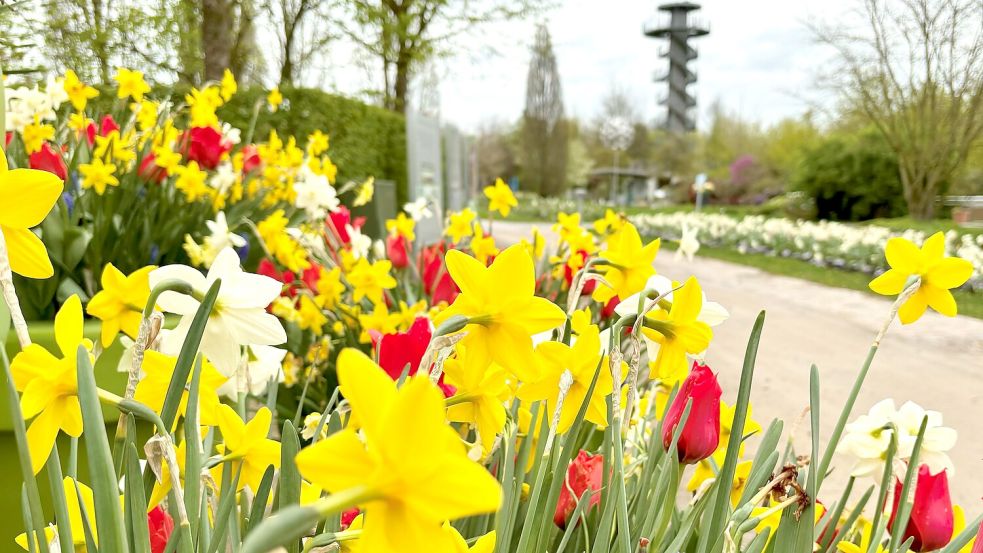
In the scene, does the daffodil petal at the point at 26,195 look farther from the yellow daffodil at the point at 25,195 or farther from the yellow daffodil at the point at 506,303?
the yellow daffodil at the point at 506,303

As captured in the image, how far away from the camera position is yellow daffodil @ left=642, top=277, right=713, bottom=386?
50 centimetres

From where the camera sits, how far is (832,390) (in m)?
3.21

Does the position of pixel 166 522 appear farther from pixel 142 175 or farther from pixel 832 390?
pixel 832 390

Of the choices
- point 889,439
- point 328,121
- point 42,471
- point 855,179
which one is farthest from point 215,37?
point 855,179

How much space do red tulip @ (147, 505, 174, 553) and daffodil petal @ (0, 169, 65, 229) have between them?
27 cm

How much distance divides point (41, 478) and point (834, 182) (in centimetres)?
1643

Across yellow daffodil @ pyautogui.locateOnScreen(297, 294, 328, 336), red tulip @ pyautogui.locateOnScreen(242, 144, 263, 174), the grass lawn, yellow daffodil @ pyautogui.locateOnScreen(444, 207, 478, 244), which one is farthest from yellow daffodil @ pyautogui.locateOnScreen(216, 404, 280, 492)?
the grass lawn

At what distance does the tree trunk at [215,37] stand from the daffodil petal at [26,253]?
18.9ft

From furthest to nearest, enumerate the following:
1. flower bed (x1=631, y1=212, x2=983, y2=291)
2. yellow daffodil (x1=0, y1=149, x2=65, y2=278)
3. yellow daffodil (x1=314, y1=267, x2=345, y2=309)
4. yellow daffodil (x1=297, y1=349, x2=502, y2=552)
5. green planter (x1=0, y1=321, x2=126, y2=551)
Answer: flower bed (x1=631, y1=212, x2=983, y2=291) < yellow daffodil (x1=314, y1=267, x2=345, y2=309) < green planter (x1=0, y1=321, x2=126, y2=551) < yellow daffodil (x1=0, y1=149, x2=65, y2=278) < yellow daffodil (x1=297, y1=349, x2=502, y2=552)

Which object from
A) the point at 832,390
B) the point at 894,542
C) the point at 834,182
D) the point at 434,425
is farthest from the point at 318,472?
the point at 834,182

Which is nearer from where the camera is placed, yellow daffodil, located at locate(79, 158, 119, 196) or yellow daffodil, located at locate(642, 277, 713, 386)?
yellow daffodil, located at locate(642, 277, 713, 386)

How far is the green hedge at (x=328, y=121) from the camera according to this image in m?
5.36

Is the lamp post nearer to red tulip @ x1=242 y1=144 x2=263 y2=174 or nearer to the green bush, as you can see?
the green bush

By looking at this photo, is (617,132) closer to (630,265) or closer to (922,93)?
(922,93)
